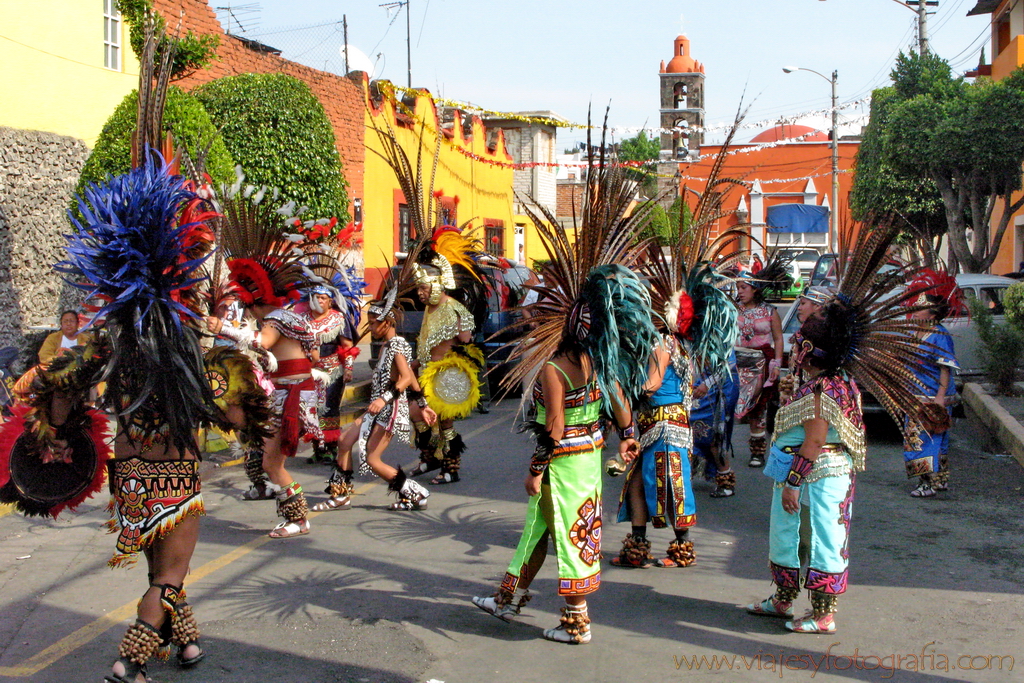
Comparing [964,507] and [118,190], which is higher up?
[118,190]

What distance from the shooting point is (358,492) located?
8078 mm

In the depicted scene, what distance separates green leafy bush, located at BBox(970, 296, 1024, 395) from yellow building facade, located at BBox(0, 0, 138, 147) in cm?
1243

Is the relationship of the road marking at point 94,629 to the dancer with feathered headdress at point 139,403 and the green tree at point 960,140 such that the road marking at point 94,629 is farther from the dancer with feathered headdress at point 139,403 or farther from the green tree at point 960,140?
the green tree at point 960,140

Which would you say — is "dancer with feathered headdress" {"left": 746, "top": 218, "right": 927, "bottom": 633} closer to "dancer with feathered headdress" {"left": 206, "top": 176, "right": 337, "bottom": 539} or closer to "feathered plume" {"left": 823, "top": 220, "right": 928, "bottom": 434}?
"feathered plume" {"left": 823, "top": 220, "right": 928, "bottom": 434}

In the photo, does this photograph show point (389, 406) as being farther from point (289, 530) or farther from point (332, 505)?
point (289, 530)

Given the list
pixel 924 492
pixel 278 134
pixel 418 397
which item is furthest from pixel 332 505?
pixel 278 134

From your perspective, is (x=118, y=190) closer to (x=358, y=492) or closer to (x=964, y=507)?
(x=358, y=492)

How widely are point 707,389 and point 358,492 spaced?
120 inches

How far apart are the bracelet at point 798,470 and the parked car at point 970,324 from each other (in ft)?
21.1

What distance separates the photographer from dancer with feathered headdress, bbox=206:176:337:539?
21.3 feet

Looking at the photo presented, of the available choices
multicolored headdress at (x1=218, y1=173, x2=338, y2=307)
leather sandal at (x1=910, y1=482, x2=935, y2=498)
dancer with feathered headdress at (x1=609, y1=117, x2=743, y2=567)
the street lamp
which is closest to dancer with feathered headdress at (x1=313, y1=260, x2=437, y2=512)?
multicolored headdress at (x1=218, y1=173, x2=338, y2=307)

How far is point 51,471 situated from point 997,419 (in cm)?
960

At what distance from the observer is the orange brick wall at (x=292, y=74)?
52.5 ft

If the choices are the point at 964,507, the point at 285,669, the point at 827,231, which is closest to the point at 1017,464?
the point at 964,507
